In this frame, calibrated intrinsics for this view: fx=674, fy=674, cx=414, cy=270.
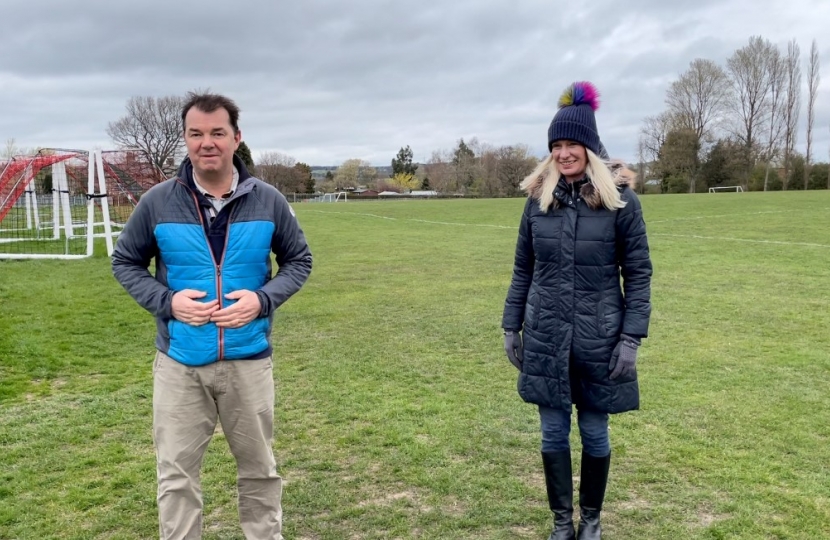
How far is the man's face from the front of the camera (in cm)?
261

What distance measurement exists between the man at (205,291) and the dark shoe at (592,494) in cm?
151

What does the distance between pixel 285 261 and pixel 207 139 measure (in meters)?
0.60

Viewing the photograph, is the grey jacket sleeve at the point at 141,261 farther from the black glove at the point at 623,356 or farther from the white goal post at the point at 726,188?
the white goal post at the point at 726,188

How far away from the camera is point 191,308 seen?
8.35 ft

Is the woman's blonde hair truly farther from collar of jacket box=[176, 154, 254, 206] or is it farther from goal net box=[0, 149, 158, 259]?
goal net box=[0, 149, 158, 259]

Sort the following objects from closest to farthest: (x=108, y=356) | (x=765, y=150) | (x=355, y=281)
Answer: (x=108, y=356) → (x=355, y=281) → (x=765, y=150)

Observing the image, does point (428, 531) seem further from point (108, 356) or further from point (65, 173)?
point (65, 173)

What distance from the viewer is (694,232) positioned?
753 inches

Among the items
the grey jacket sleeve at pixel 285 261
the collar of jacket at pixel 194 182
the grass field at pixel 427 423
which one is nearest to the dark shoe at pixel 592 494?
the grass field at pixel 427 423

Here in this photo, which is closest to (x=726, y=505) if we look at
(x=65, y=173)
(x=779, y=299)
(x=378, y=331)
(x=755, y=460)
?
(x=755, y=460)

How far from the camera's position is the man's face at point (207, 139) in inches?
103

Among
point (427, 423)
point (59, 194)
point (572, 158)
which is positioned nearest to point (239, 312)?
point (572, 158)

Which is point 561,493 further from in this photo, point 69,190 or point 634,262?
point 69,190

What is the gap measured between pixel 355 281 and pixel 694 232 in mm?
11618
